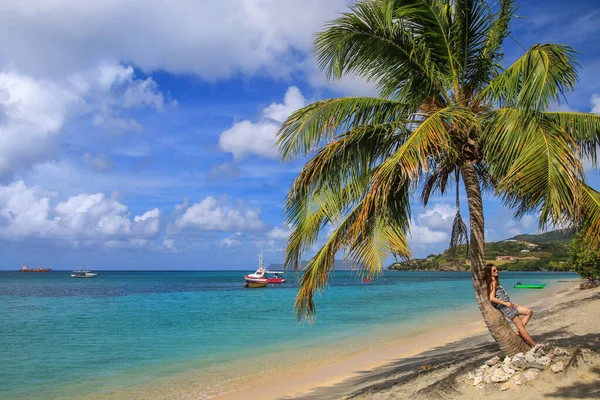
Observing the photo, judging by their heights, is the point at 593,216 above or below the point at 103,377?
above

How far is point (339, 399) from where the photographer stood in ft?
Result: 28.3

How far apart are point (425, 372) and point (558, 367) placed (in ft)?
8.87

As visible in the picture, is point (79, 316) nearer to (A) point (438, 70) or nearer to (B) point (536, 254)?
(A) point (438, 70)

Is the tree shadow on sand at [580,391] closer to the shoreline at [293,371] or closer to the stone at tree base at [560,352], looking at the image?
the stone at tree base at [560,352]

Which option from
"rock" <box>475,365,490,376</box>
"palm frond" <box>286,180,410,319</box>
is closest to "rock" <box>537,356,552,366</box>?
"rock" <box>475,365,490,376</box>

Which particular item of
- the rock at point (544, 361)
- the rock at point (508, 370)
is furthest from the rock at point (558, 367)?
the rock at point (508, 370)

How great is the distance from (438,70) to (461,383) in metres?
4.41

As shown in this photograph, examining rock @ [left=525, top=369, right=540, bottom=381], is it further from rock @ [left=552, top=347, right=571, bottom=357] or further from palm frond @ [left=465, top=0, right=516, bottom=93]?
palm frond @ [left=465, top=0, right=516, bottom=93]

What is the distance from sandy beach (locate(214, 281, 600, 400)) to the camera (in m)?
5.67

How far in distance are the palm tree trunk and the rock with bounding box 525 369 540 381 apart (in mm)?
608

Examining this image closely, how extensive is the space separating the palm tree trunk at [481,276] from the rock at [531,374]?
608 millimetres

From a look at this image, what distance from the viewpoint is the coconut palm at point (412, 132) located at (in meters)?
5.98

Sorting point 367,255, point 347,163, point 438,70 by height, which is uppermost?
point 438,70

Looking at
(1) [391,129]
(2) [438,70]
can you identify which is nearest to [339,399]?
(1) [391,129]
